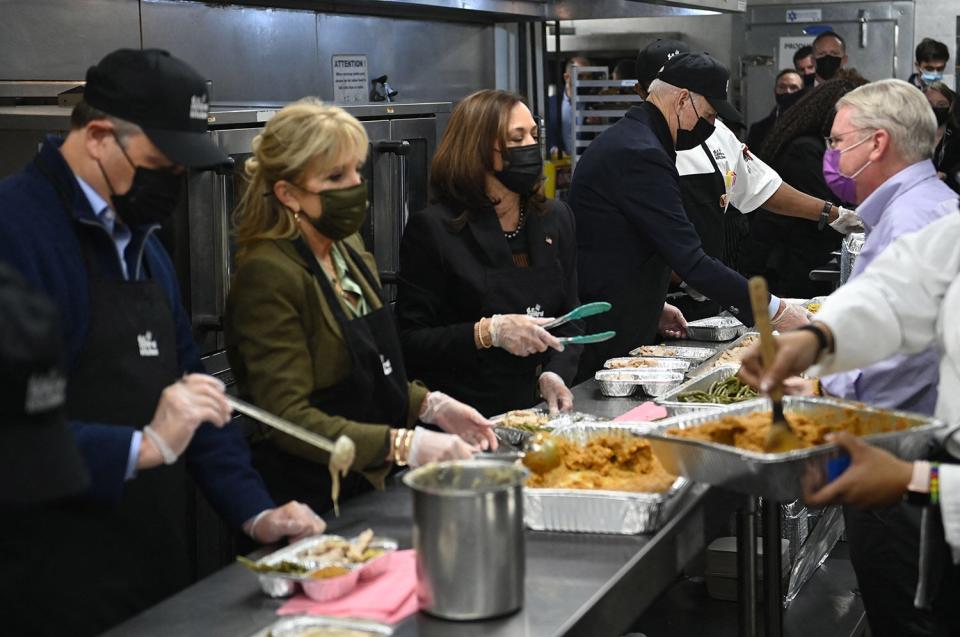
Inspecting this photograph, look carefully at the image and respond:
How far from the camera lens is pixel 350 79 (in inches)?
217

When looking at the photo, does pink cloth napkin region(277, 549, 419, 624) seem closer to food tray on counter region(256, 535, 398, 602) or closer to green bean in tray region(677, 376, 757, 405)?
food tray on counter region(256, 535, 398, 602)

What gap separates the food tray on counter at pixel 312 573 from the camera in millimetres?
2117

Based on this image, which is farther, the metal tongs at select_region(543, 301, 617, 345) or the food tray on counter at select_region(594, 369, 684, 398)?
the food tray on counter at select_region(594, 369, 684, 398)

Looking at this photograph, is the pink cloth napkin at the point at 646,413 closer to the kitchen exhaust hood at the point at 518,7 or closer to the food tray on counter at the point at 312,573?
the food tray on counter at the point at 312,573

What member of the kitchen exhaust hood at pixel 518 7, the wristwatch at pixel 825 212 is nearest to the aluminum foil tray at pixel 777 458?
the wristwatch at pixel 825 212

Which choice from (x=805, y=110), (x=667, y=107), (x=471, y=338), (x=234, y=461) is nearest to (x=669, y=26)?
(x=805, y=110)

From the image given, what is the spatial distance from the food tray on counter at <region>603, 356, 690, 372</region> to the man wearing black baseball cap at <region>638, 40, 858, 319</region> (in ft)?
2.77

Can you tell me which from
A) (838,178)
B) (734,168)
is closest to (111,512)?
(838,178)

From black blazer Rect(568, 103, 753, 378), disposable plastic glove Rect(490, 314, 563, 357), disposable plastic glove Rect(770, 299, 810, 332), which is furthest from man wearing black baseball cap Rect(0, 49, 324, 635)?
disposable plastic glove Rect(770, 299, 810, 332)

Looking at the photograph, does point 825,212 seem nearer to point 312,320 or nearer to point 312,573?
point 312,320

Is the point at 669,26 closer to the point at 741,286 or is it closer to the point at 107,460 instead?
the point at 741,286

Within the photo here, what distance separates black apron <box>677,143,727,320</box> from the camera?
4.64 metres

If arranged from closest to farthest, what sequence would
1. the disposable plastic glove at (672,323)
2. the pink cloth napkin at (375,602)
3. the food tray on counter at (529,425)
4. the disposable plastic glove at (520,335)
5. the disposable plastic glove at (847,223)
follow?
the pink cloth napkin at (375,602)
the food tray on counter at (529,425)
the disposable plastic glove at (520,335)
the disposable plastic glove at (672,323)
the disposable plastic glove at (847,223)

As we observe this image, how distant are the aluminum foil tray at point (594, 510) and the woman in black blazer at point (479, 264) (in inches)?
37.8
